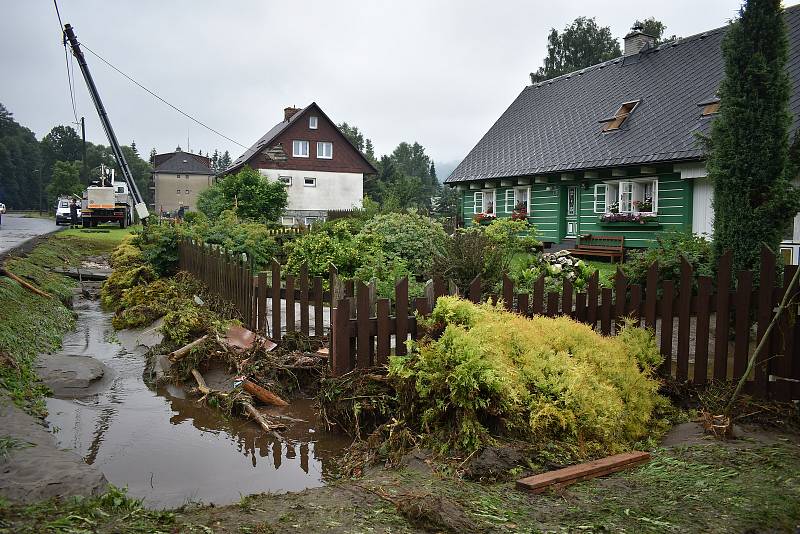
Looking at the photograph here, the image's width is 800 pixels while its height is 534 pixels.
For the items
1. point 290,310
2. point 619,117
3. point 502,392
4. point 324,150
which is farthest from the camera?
point 324,150

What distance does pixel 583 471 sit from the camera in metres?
3.79

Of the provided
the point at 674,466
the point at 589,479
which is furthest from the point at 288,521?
the point at 674,466

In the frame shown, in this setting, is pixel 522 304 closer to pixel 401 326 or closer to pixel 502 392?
pixel 401 326

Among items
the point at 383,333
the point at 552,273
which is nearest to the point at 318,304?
the point at 383,333

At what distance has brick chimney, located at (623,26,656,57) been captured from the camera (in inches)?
978

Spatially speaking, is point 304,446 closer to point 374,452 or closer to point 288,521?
point 374,452

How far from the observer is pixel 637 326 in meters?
6.23

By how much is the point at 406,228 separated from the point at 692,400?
7.82 metres

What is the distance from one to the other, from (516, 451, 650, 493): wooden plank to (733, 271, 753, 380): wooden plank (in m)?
1.97

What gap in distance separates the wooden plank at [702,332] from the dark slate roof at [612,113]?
35.1 ft

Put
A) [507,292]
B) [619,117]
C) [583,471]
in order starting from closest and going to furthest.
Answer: [583,471], [507,292], [619,117]

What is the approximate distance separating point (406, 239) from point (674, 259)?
5110 millimetres

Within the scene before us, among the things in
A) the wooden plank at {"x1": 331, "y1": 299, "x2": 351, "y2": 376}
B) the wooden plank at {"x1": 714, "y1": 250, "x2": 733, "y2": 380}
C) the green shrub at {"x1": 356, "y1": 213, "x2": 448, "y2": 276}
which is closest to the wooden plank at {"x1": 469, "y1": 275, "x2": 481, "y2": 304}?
the wooden plank at {"x1": 331, "y1": 299, "x2": 351, "y2": 376}

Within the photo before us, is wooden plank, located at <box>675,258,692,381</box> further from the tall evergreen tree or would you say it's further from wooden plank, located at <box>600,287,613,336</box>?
the tall evergreen tree
